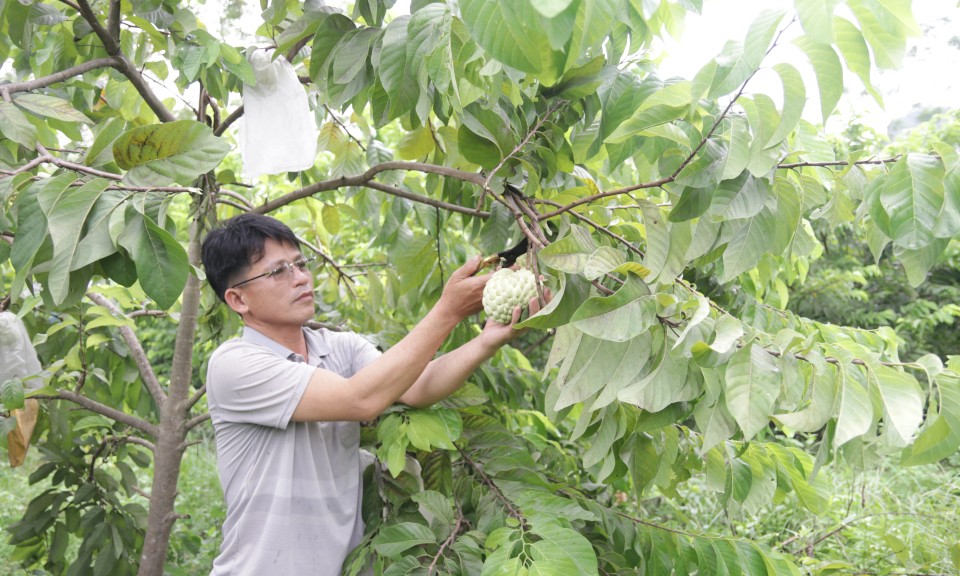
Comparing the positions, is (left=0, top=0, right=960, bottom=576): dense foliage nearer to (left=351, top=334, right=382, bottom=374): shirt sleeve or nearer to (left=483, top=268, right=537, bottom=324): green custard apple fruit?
(left=483, top=268, right=537, bottom=324): green custard apple fruit

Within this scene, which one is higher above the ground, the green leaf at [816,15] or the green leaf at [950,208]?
the green leaf at [816,15]

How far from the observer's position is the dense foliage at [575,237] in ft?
3.06

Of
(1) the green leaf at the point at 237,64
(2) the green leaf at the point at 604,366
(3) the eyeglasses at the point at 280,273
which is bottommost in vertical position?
(3) the eyeglasses at the point at 280,273

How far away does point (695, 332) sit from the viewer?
98 centimetres

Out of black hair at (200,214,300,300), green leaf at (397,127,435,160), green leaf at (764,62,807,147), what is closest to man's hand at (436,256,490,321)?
black hair at (200,214,300,300)

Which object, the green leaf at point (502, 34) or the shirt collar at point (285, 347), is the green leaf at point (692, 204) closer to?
the green leaf at point (502, 34)

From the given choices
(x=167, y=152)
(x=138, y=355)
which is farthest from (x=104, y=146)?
(x=138, y=355)

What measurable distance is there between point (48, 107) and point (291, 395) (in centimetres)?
73

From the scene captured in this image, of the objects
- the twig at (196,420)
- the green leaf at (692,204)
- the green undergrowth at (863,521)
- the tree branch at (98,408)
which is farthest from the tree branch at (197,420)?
the green leaf at (692,204)

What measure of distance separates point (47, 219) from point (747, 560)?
1.27 metres

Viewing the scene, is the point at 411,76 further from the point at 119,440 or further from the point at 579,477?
the point at 119,440

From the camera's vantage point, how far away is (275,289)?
180 centimetres

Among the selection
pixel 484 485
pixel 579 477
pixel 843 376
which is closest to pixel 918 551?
pixel 579 477

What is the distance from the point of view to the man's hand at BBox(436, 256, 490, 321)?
1462mm
